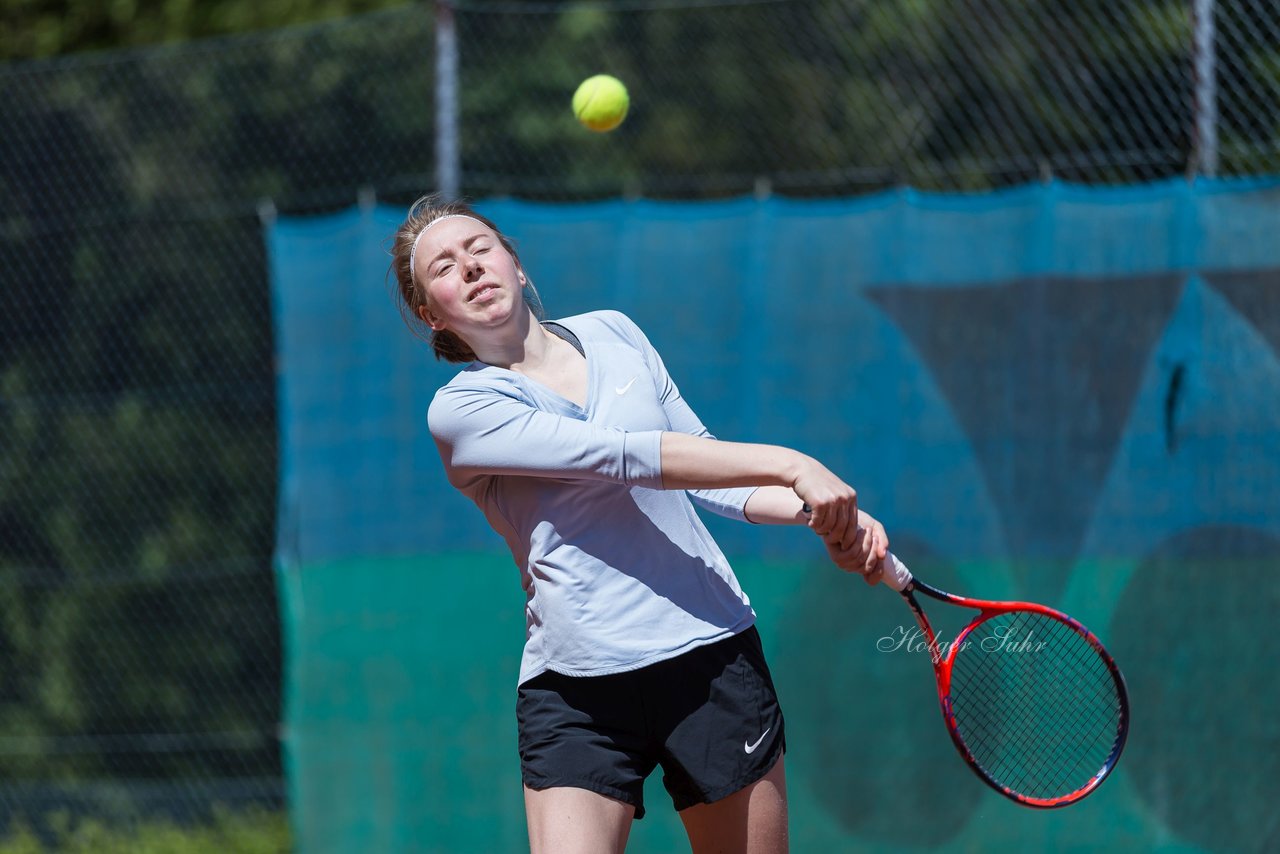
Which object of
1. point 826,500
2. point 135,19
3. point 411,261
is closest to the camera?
point 826,500

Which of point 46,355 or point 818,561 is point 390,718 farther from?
point 46,355

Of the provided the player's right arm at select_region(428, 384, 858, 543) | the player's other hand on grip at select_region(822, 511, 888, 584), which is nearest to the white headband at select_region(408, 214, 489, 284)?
the player's right arm at select_region(428, 384, 858, 543)

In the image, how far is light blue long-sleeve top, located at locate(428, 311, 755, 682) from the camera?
2498mm

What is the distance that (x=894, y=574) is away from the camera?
109 inches

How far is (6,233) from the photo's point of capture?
19.7ft

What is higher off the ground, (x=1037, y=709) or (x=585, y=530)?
(x=585, y=530)

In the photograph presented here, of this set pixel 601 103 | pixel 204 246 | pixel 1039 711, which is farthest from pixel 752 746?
pixel 204 246

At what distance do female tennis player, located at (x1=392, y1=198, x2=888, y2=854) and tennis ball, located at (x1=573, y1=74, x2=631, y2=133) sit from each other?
1656 mm

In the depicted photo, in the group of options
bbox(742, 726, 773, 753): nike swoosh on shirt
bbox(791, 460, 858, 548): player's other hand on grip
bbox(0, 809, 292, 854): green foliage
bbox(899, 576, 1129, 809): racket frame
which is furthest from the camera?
bbox(0, 809, 292, 854): green foliage

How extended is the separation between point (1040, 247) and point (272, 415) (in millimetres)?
3358

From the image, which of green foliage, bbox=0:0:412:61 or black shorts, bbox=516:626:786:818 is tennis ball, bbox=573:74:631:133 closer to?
black shorts, bbox=516:626:786:818

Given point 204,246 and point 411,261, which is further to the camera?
point 204,246

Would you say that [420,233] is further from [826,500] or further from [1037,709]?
[1037,709]

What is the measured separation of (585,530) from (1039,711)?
174 centimetres
